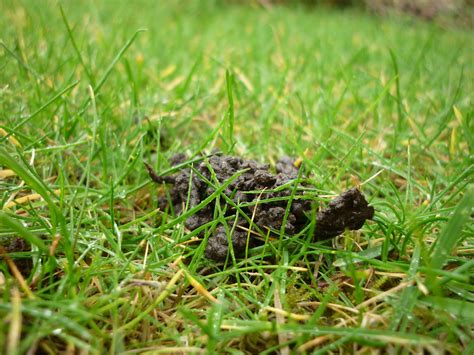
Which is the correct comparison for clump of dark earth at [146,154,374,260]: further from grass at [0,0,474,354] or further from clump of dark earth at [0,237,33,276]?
clump of dark earth at [0,237,33,276]

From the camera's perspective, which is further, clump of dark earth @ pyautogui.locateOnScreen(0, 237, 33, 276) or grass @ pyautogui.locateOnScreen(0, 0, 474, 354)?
clump of dark earth @ pyautogui.locateOnScreen(0, 237, 33, 276)

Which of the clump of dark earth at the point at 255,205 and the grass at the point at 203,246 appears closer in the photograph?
the grass at the point at 203,246

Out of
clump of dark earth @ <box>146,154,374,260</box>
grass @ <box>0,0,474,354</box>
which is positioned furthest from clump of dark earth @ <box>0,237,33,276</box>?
clump of dark earth @ <box>146,154,374,260</box>

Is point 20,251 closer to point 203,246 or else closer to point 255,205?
point 203,246

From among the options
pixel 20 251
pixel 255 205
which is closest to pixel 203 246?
pixel 255 205

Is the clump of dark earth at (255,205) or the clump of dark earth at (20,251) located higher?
the clump of dark earth at (255,205)

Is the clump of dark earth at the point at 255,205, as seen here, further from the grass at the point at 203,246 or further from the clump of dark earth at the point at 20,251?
the clump of dark earth at the point at 20,251

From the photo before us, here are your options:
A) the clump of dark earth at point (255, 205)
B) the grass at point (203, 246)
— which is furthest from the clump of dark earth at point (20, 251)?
the clump of dark earth at point (255, 205)

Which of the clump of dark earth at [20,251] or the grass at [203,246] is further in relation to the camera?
the clump of dark earth at [20,251]

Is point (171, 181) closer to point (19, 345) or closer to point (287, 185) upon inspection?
point (287, 185)
